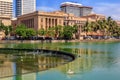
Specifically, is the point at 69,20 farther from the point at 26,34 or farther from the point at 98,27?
the point at 26,34

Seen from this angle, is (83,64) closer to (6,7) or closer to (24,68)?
(24,68)

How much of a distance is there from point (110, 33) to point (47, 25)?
32328 millimetres

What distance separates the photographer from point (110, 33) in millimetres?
136125

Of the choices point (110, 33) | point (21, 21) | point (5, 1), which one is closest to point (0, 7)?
point (5, 1)

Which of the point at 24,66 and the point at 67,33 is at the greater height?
the point at 24,66

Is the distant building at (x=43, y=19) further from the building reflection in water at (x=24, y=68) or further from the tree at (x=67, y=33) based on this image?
the building reflection in water at (x=24, y=68)

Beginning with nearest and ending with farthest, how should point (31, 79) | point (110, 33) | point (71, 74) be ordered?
point (31, 79) < point (71, 74) < point (110, 33)

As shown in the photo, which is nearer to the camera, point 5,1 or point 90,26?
point 90,26

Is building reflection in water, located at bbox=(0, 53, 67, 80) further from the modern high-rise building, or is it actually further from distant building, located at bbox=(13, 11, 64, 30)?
the modern high-rise building

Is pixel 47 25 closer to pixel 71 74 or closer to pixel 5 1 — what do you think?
pixel 5 1

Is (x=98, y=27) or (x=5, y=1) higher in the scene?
(x=5, y=1)

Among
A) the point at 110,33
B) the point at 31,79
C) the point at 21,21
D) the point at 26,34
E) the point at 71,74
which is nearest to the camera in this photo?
the point at 31,79

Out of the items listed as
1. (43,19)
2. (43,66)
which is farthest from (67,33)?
(43,66)

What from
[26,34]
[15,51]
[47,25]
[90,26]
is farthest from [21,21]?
[15,51]
